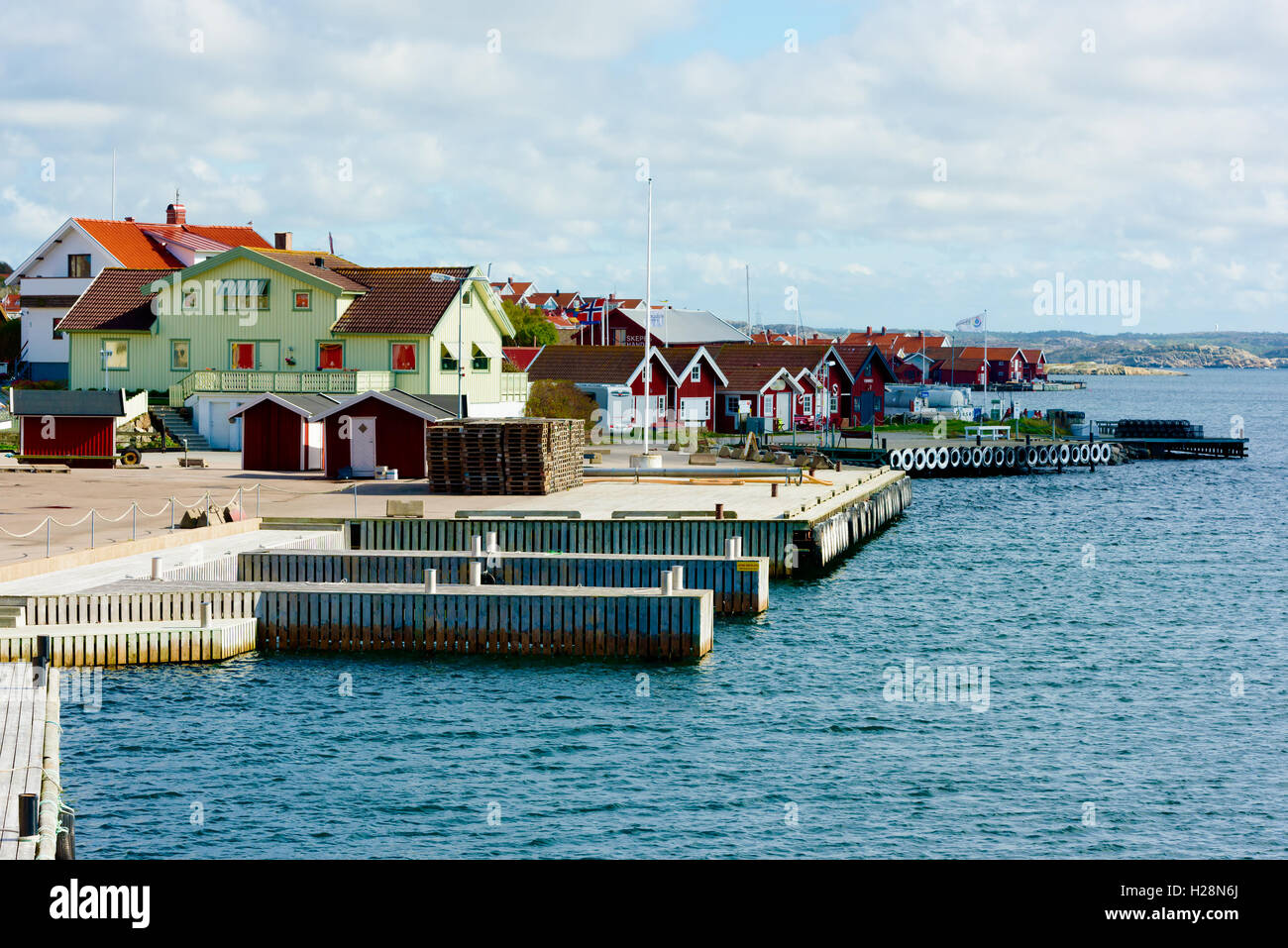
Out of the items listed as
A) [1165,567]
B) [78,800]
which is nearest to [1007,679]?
[78,800]

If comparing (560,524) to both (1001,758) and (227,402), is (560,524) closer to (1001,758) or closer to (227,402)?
(1001,758)

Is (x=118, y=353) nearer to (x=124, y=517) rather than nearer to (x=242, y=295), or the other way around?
(x=242, y=295)

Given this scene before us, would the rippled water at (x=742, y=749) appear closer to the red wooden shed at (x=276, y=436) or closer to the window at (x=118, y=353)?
the red wooden shed at (x=276, y=436)

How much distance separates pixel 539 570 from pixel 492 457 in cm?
1455

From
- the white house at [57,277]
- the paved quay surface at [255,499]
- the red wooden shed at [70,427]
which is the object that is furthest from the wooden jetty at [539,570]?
the white house at [57,277]

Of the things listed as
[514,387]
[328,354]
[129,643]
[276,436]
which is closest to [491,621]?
[129,643]

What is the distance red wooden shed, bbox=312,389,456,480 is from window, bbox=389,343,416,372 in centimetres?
1543

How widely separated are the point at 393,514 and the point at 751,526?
10.9m

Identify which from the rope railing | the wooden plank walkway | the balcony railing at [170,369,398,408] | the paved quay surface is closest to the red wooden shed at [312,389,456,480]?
the paved quay surface

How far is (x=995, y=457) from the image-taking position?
9050 cm

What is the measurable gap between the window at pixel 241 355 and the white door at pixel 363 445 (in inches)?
770

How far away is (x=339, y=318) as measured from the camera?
73000 millimetres

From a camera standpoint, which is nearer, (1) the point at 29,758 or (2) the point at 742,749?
(1) the point at 29,758

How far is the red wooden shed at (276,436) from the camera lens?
58469 millimetres
